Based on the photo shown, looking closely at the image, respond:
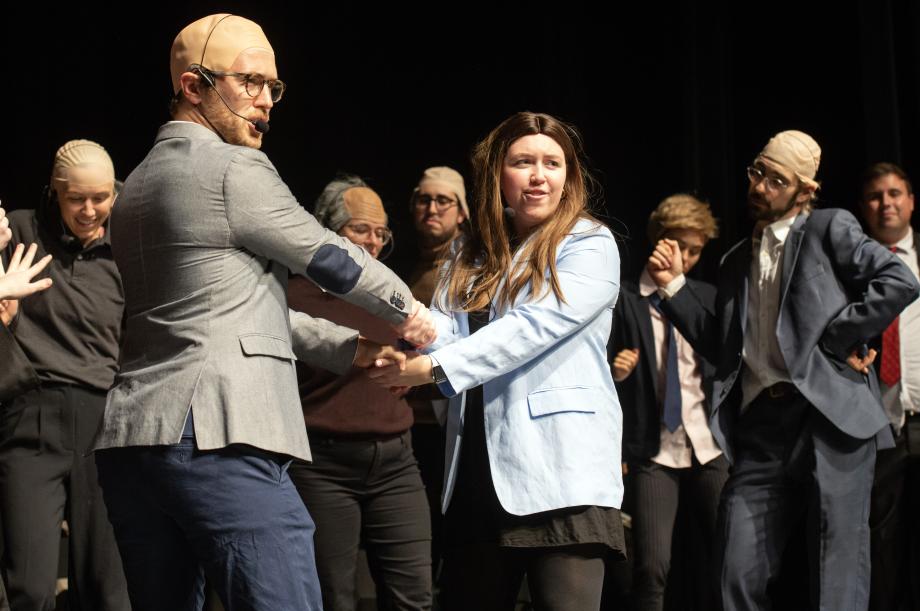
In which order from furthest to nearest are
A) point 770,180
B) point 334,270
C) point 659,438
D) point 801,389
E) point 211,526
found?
point 659,438 → point 770,180 → point 801,389 → point 334,270 → point 211,526

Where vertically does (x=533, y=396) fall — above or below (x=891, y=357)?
above

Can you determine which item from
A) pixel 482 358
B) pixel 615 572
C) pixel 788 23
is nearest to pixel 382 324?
pixel 482 358

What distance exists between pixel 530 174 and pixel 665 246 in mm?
1131

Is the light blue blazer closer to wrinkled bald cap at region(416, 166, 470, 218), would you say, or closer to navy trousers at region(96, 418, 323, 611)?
navy trousers at region(96, 418, 323, 611)

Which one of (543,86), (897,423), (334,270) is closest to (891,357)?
(897,423)

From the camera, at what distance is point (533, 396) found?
221 cm

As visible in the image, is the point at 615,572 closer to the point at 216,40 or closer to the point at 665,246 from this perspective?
the point at 665,246

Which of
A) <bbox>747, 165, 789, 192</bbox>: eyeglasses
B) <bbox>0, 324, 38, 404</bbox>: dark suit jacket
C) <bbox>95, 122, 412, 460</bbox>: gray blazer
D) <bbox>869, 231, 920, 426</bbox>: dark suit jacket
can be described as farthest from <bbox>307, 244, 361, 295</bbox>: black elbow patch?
<bbox>869, 231, 920, 426</bbox>: dark suit jacket

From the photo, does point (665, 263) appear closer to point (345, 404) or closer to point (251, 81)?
point (345, 404)

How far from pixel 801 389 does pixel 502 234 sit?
115cm

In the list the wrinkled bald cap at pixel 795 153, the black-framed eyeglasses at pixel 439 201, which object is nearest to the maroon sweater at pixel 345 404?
the black-framed eyeglasses at pixel 439 201

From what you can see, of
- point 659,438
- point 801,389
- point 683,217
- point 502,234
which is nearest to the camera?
point 502,234

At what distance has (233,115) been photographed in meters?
2.01

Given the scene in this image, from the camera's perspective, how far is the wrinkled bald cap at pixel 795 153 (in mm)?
3301
